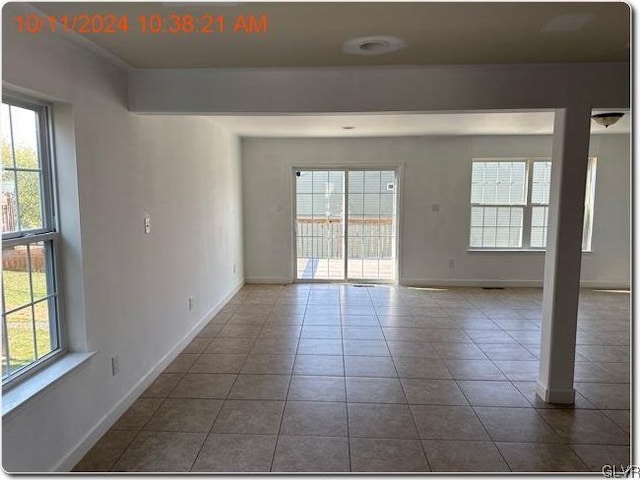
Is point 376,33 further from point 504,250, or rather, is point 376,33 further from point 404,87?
point 504,250

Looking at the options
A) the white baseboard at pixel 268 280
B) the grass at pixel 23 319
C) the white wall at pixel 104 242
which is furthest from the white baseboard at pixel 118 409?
the white baseboard at pixel 268 280

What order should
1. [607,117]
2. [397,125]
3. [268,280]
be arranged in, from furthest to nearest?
1. [268,280]
2. [397,125]
3. [607,117]

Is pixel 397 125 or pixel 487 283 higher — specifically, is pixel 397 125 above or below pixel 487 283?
above

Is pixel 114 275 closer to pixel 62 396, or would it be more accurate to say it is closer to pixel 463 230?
pixel 62 396

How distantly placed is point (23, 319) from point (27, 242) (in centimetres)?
37

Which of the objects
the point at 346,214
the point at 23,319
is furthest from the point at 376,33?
the point at 346,214

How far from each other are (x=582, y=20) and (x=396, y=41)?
0.82 m

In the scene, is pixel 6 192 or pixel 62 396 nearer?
pixel 6 192

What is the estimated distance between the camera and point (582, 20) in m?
1.85

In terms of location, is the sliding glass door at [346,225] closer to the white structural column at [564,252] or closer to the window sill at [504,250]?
the window sill at [504,250]

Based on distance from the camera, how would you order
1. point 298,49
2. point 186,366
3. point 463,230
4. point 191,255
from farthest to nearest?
point 463,230
point 191,255
point 186,366
point 298,49

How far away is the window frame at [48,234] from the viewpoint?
197 centimetres

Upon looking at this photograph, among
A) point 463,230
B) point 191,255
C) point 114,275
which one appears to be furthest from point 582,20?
point 463,230

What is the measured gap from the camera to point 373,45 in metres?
2.16
